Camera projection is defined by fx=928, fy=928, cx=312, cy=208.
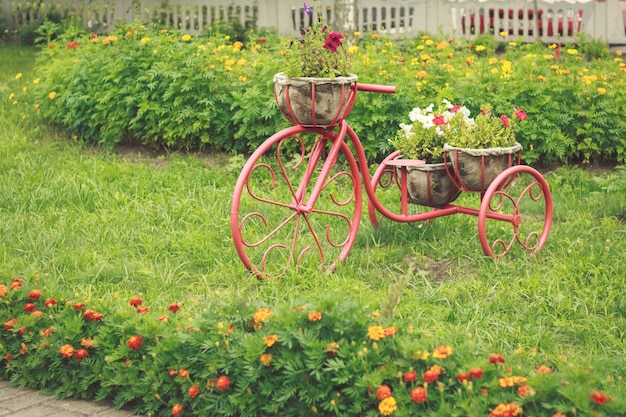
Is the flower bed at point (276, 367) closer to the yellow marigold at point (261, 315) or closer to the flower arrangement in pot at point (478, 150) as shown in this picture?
the yellow marigold at point (261, 315)

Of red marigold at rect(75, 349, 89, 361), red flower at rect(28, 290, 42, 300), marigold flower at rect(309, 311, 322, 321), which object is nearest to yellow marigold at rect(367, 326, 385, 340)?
marigold flower at rect(309, 311, 322, 321)

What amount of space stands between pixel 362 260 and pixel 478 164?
835 mm

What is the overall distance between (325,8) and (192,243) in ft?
30.7

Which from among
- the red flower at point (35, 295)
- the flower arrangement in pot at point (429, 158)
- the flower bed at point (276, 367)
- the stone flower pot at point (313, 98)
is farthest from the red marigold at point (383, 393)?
the flower arrangement in pot at point (429, 158)

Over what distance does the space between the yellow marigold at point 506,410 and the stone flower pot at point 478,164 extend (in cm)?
222

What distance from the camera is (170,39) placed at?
8125 mm

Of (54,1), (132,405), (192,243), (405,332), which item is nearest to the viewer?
(405,332)

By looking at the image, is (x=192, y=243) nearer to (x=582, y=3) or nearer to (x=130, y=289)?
(x=130, y=289)

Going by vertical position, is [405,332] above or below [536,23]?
below

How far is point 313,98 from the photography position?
4758 millimetres

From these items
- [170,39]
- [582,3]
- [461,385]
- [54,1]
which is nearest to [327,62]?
[461,385]

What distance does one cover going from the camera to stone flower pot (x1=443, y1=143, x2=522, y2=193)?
5116mm

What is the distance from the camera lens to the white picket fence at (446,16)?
1316cm

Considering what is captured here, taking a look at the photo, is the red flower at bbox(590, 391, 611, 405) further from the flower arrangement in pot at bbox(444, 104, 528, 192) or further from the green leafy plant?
the green leafy plant
